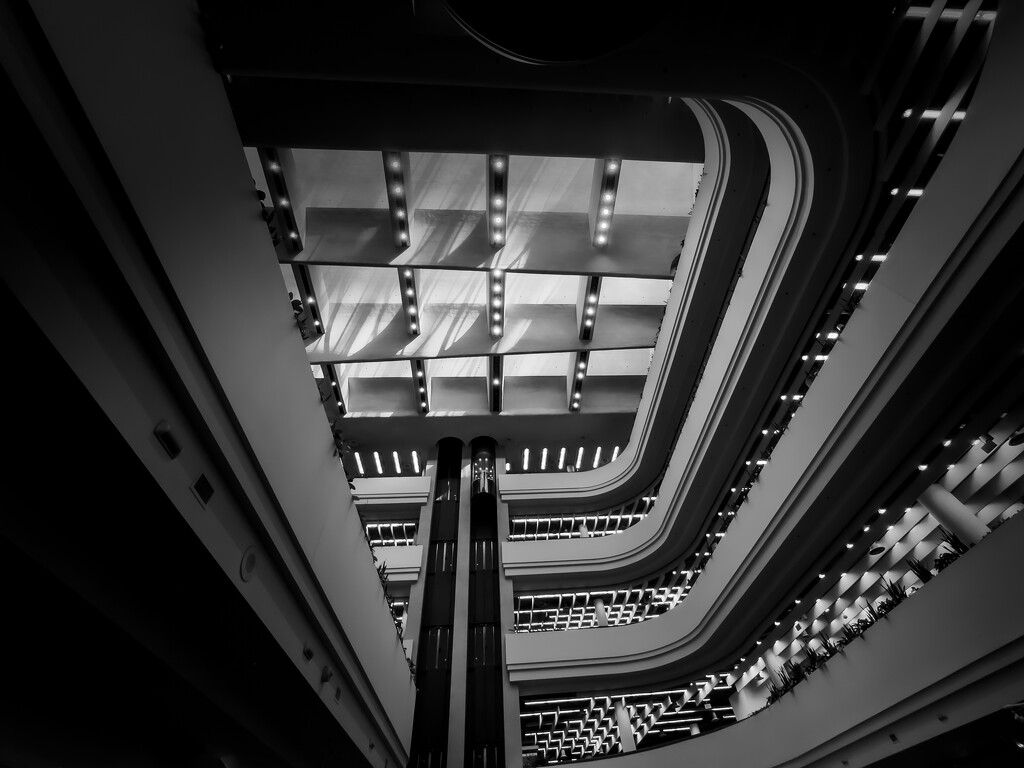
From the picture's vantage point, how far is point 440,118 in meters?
6.72

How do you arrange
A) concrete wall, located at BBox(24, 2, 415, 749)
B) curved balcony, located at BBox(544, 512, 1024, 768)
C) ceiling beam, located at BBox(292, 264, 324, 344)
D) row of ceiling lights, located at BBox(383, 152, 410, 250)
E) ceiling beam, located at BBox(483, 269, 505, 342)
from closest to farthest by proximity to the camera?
concrete wall, located at BBox(24, 2, 415, 749) < curved balcony, located at BBox(544, 512, 1024, 768) < row of ceiling lights, located at BBox(383, 152, 410, 250) < ceiling beam, located at BBox(292, 264, 324, 344) < ceiling beam, located at BBox(483, 269, 505, 342)

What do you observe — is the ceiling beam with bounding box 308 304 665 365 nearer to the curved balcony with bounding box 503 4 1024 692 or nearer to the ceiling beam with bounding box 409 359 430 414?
the ceiling beam with bounding box 409 359 430 414

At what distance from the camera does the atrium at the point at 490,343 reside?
2.84 m

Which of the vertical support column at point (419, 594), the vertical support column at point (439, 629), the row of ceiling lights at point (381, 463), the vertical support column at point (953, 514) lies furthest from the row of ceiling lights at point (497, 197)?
the row of ceiling lights at point (381, 463)

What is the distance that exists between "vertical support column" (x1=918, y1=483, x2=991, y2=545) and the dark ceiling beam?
598cm

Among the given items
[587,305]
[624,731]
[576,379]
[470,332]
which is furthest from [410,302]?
[624,731]

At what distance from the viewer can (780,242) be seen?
6.66 meters

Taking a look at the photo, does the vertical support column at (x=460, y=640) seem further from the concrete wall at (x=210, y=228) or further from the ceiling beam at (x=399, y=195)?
the ceiling beam at (x=399, y=195)

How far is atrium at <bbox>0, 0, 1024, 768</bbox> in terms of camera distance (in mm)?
2842

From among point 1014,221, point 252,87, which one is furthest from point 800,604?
point 252,87

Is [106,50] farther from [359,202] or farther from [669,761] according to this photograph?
[669,761]

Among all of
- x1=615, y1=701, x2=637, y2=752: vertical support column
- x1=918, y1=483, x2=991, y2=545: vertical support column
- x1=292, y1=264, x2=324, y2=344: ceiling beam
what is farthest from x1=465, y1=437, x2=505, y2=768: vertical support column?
x1=918, y1=483, x2=991, y2=545: vertical support column

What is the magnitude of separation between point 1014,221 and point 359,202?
28.8 ft

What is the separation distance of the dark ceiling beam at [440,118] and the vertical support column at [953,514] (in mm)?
5980
